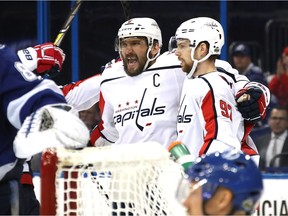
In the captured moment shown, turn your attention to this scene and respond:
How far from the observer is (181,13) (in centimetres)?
812

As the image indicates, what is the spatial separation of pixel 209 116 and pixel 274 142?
252 cm

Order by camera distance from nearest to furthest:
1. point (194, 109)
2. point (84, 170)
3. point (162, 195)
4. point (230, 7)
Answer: point (84, 170) → point (162, 195) → point (194, 109) → point (230, 7)

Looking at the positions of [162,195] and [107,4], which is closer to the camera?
[162,195]

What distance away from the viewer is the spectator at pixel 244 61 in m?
7.98

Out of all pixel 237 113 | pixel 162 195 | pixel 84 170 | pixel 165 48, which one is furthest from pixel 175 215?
pixel 165 48

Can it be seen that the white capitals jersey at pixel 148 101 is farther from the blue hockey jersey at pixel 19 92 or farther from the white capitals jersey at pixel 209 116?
the blue hockey jersey at pixel 19 92

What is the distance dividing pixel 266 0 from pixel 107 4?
1058 mm

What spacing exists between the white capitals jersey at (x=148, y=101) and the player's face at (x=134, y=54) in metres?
0.04

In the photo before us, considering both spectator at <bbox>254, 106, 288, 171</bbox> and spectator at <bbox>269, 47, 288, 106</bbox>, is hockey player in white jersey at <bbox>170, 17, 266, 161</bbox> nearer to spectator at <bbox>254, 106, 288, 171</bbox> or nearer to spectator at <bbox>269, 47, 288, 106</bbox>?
spectator at <bbox>254, 106, 288, 171</bbox>

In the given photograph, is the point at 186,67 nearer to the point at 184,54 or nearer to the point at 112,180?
the point at 184,54

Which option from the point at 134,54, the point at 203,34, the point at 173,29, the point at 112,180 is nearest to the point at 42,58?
the point at 134,54

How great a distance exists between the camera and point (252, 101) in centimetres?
541

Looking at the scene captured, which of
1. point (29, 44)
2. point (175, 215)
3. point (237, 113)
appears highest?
point (29, 44)

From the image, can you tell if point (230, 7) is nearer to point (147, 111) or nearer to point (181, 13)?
point (181, 13)
